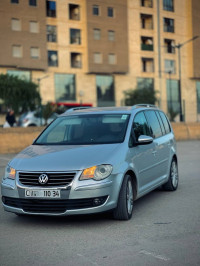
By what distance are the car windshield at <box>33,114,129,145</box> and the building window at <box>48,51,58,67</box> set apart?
46243 millimetres

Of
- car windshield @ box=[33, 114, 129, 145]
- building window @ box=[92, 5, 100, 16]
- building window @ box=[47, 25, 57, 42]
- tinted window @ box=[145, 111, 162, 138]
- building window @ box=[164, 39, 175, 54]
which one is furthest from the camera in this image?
building window @ box=[164, 39, 175, 54]

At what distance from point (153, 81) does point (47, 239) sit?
2250 inches

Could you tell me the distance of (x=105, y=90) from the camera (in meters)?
57.3

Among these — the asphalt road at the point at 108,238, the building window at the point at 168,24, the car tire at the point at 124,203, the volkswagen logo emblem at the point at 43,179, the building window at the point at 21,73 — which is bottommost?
the asphalt road at the point at 108,238

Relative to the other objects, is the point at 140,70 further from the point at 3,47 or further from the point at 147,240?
the point at 147,240

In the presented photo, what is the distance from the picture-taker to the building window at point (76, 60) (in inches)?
2180

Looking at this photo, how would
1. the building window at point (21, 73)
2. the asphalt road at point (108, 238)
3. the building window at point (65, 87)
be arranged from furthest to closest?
the building window at point (65, 87), the building window at point (21, 73), the asphalt road at point (108, 238)

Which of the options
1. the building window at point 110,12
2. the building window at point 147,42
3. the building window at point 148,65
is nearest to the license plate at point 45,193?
the building window at point 110,12

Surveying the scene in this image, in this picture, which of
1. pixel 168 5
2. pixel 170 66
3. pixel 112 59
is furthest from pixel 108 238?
pixel 168 5

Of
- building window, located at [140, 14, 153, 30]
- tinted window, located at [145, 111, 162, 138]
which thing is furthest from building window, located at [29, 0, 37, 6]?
tinted window, located at [145, 111, 162, 138]

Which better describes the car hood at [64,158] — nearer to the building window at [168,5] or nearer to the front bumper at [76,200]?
the front bumper at [76,200]

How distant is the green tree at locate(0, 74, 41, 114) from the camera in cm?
4281

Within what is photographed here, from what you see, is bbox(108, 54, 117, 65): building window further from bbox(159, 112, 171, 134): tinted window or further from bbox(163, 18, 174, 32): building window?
bbox(159, 112, 171, 134): tinted window

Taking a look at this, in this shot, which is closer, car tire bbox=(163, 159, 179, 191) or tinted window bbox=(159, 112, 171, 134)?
car tire bbox=(163, 159, 179, 191)
